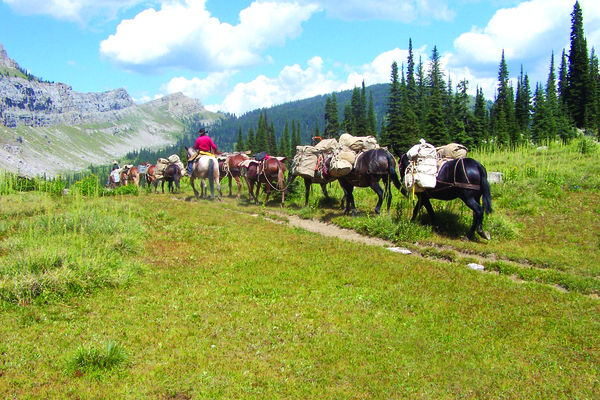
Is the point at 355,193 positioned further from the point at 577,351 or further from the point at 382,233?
the point at 577,351

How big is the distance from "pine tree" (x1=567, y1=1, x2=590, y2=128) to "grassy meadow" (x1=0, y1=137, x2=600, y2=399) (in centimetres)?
4634

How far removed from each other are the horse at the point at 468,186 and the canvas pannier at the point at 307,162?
6114 millimetres

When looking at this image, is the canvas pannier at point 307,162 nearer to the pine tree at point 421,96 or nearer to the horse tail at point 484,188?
the horse tail at point 484,188

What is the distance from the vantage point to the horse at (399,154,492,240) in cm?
1191

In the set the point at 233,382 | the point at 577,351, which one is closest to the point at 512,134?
the point at 577,351

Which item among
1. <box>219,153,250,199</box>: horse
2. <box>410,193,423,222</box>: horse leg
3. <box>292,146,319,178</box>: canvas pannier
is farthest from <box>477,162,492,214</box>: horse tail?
<box>219,153,250,199</box>: horse

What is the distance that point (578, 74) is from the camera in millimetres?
52438

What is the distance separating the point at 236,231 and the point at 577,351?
32.5 feet

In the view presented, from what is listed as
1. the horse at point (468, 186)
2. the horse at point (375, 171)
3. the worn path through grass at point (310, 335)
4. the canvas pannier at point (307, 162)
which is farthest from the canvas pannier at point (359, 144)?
the worn path through grass at point (310, 335)

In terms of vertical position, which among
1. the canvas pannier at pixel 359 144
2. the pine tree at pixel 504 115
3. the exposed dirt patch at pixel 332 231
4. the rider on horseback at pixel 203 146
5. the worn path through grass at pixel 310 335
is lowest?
the worn path through grass at pixel 310 335

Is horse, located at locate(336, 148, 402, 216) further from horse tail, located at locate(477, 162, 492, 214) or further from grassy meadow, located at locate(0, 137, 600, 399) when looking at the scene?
horse tail, located at locate(477, 162, 492, 214)

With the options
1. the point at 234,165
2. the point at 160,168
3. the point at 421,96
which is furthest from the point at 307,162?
the point at 421,96

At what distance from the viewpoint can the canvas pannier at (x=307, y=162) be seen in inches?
695

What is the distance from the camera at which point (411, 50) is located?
301ft
